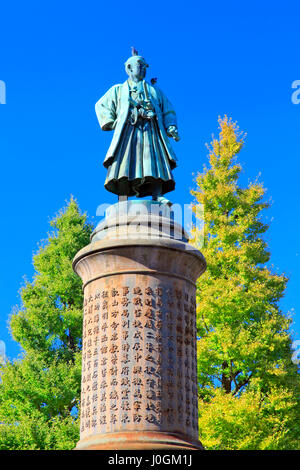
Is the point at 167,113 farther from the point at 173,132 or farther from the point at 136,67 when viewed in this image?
the point at 136,67

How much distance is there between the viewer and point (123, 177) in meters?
9.05

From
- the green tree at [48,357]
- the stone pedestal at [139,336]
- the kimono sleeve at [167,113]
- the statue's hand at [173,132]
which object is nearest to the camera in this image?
the stone pedestal at [139,336]

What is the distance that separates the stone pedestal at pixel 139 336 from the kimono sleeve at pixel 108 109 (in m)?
1.61

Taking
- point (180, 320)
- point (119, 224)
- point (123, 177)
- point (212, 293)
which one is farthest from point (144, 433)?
point (212, 293)

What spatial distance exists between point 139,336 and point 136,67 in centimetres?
425

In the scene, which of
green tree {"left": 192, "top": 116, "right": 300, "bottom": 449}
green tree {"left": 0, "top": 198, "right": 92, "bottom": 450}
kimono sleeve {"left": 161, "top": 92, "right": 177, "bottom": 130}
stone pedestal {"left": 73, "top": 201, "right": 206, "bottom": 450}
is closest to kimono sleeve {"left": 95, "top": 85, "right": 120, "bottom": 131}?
kimono sleeve {"left": 161, "top": 92, "right": 177, "bottom": 130}

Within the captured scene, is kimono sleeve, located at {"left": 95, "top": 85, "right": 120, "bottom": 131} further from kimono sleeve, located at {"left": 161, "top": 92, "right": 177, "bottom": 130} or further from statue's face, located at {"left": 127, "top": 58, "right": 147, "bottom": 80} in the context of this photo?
kimono sleeve, located at {"left": 161, "top": 92, "right": 177, "bottom": 130}

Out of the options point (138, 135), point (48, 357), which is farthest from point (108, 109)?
point (48, 357)

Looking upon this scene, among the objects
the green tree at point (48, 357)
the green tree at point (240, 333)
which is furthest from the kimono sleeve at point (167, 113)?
the green tree at point (48, 357)

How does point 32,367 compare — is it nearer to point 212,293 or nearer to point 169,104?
point 212,293

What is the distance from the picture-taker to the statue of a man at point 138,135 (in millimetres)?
9172

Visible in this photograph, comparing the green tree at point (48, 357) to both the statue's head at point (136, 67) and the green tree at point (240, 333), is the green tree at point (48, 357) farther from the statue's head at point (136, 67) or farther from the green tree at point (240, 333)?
the statue's head at point (136, 67)

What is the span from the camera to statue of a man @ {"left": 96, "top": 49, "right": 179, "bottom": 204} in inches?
361
